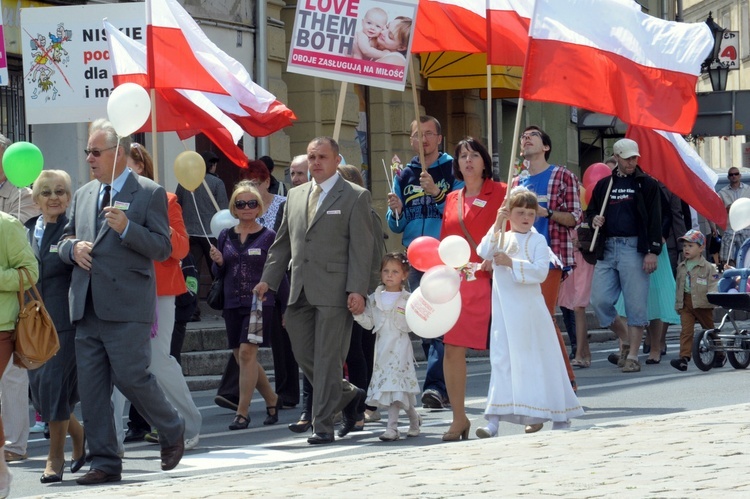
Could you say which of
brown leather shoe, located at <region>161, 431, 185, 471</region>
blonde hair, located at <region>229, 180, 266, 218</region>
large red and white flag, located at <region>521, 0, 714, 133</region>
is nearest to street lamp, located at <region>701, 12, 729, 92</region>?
large red and white flag, located at <region>521, 0, 714, 133</region>

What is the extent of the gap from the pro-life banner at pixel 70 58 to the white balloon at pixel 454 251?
438 centimetres

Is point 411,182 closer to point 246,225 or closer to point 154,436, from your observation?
point 246,225

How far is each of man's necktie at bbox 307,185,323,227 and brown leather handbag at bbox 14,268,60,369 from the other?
2.36 m

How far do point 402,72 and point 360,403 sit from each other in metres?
3.18

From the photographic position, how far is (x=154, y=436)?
1128 cm

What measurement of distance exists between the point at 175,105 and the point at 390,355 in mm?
3457

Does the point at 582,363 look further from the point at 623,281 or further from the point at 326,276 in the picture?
the point at 326,276

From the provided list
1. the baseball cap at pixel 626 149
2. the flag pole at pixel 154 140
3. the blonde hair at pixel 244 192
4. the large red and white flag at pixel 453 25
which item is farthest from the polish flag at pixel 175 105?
the baseball cap at pixel 626 149

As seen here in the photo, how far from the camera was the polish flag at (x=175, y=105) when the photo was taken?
43.1 feet

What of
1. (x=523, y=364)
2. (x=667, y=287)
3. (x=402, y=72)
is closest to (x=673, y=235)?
(x=667, y=287)

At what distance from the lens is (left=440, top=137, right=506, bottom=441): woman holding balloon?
1049cm

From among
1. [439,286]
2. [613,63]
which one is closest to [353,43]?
[613,63]

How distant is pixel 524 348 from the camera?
10328mm

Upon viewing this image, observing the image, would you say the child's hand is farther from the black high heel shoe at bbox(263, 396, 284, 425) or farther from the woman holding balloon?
the black high heel shoe at bbox(263, 396, 284, 425)
